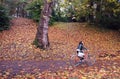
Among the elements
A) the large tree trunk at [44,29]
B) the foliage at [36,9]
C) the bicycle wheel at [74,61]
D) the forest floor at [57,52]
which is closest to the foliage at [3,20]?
the forest floor at [57,52]

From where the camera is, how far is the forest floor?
14.3 metres

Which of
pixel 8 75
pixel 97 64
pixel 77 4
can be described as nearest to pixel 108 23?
pixel 77 4

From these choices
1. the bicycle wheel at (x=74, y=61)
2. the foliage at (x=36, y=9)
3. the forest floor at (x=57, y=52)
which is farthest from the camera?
the foliage at (x=36, y=9)

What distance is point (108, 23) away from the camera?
1180 inches

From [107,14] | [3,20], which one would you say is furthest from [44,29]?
[107,14]

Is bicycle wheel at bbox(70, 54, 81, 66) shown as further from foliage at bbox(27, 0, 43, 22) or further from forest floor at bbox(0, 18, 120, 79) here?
foliage at bbox(27, 0, 43, 22)

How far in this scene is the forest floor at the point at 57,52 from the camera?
1430cm

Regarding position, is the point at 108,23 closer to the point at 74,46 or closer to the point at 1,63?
the point at 74,46

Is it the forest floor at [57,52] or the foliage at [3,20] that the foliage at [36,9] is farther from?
A: the foliage at [3,20]

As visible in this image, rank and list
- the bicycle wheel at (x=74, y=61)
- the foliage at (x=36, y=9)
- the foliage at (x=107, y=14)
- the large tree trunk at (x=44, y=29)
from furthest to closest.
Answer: the foliage at (x=36, y=9), the foliage at (x=107, y=14), the large tree trunk at (x=44, y=29), the bicycle wheel at (x=74, y=61)

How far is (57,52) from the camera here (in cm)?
2094

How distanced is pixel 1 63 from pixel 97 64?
18.8 feet

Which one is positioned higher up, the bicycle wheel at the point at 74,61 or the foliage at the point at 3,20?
the foliage at the point at 3,20

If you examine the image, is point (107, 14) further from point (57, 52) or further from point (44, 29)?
point (57, 52)
